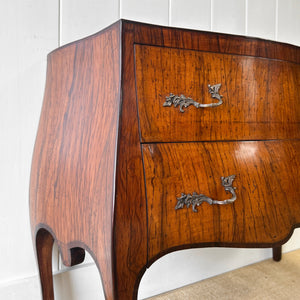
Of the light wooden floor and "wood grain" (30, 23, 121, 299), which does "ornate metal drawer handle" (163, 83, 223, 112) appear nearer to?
"wood grain" (30, 23, 121, 299)

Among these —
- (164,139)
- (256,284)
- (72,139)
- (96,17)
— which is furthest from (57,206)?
(256,284)

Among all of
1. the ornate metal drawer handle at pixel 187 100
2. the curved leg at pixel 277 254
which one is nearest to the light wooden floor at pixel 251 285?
the curved leg at pixel 277 254

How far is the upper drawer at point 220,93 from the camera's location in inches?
23.0

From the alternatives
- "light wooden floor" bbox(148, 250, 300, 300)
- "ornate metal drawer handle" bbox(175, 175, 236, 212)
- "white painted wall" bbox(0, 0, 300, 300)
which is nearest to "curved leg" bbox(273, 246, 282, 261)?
"light wooden floor" bbox(148, 250, 300, 300)

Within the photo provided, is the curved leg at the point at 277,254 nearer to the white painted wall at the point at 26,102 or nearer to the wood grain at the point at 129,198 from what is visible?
the white painted wall at the point at 26,102

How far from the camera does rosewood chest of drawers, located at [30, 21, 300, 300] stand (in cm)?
55

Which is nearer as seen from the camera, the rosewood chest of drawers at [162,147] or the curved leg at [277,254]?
the rosewood chest of drawers at [162,147]

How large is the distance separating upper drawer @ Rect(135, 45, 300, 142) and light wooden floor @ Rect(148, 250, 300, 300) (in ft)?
1.89

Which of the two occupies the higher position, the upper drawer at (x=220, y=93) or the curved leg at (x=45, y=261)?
the upper drawer at (x=220, y=93)

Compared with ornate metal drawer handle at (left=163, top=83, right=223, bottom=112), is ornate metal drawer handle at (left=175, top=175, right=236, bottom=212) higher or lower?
lower

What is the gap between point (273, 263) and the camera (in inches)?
52.1

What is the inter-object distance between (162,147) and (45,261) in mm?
471

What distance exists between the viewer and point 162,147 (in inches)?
23.2

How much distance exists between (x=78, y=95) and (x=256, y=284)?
2.94 feet
